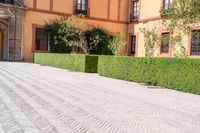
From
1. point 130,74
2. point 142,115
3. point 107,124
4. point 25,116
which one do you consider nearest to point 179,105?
point 142,115

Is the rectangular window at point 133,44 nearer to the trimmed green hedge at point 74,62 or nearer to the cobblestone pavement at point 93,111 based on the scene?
the trimmed green hedge at point 74,62

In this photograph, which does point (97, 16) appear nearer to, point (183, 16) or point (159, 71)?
point (183, 16)

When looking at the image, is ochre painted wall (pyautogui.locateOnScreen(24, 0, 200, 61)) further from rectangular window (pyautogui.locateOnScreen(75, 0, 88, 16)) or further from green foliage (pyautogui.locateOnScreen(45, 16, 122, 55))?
green foliage (pyautogui.locateOnScreen(45, 16, 122, 55))

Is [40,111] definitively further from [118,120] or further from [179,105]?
[179,105]

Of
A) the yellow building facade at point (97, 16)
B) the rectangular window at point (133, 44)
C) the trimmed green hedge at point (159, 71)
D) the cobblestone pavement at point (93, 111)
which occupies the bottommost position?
the cobblestone pavement at point (93, 111)

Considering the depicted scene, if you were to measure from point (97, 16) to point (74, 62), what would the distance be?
49.6 feet

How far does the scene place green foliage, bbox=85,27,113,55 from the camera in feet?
114

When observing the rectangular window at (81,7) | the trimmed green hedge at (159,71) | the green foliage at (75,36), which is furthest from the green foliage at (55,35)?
the trimmed green hedge at (159,71)

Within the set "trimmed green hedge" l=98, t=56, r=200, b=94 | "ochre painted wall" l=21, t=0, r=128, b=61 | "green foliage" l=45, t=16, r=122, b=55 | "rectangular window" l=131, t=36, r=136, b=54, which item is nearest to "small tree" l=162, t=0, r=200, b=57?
"trimmed green hedge" l=98, t=56, r=200, b=94

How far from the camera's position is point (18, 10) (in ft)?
102

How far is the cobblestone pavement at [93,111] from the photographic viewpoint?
663 cm

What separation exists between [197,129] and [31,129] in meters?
3.47

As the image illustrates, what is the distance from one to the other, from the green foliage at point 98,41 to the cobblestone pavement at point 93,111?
74.9 feet

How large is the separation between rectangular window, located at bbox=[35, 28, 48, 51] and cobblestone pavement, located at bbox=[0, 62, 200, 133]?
21350mm
